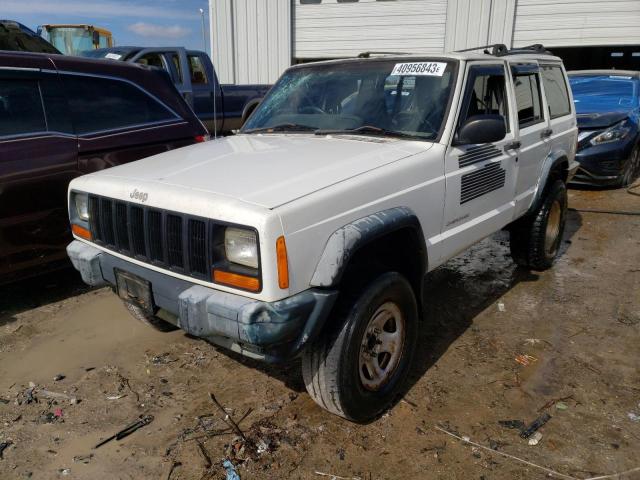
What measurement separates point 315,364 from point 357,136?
143 cm

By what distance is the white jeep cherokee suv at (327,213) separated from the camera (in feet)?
7.31

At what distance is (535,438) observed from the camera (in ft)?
8.75

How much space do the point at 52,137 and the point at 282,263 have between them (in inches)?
109

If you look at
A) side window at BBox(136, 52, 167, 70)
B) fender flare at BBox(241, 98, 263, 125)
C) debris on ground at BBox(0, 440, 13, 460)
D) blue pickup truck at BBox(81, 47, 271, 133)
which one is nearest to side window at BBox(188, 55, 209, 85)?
blue pickup truck at BBox(81, 47, 271, 133)

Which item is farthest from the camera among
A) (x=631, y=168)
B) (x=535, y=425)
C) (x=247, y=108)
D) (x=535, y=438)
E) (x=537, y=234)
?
(x=631, y=168)

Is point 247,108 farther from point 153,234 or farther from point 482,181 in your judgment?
point 153,234

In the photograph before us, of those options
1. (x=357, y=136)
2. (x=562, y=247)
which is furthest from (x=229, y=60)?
(x=357, y=136)

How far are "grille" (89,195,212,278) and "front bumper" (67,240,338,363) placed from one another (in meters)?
0.11

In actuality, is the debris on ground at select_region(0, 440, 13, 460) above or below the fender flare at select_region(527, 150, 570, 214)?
below

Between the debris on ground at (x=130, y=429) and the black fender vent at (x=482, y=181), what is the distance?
223 cm

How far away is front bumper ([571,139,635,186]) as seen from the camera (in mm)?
7812

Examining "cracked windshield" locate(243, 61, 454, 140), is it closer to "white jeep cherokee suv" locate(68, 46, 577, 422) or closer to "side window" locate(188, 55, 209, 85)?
"white jeep cherokee suv" locate(68, 46, 577, 422)

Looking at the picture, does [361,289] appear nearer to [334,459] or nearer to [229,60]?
[334,459]

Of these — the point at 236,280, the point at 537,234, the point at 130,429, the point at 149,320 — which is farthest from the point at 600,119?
the point at 130,429
